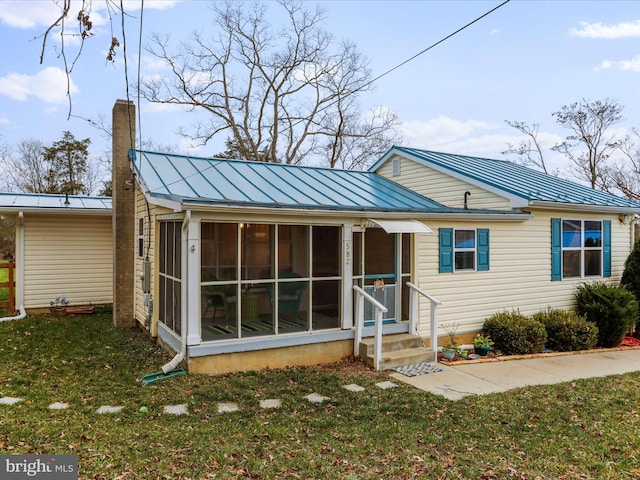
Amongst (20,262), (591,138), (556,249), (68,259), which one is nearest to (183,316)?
(68,259)

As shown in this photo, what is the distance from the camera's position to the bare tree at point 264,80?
22422mm

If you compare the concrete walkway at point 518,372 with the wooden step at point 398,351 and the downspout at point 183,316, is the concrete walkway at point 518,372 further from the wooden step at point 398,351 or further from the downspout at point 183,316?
the downspout at point 183,316

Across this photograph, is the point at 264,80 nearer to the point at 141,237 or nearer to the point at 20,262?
the point at 20,262

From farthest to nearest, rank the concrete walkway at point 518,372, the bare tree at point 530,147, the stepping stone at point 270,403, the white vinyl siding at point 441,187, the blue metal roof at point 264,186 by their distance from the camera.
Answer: the bare tree at point 530,147
the white vinyl siding at point 441,187
the blue metal roof at point 264,186
the concrete walkway at point 518,372
the stepping stone at point 270,403

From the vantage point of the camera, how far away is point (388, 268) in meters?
8.58

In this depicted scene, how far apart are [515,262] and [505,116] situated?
1964 centimetres

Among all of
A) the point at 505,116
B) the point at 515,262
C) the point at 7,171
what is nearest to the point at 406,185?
the point at 515,262

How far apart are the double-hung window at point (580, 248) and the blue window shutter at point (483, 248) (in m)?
2.24

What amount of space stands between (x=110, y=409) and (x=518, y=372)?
643cm

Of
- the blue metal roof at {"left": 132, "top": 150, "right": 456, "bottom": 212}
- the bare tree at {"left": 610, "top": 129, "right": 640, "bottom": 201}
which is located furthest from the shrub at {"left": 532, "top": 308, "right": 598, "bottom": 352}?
the bare tree at {"left": 610, "top": 129, "right": 640, "bottom": 201}

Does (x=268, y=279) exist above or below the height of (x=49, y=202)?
below

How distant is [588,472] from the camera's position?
4.23m

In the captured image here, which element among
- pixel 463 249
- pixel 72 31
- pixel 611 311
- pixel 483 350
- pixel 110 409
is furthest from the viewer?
pixel 611 311

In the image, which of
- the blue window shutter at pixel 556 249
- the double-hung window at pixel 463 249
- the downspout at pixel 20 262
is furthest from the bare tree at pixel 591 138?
the downspout at pixel 20 262
